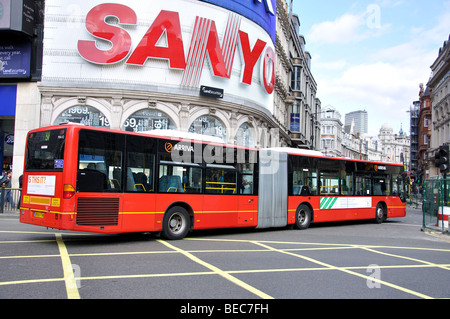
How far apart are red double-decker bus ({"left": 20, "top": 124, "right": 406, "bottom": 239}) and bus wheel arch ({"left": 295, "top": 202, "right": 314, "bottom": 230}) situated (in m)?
0.04

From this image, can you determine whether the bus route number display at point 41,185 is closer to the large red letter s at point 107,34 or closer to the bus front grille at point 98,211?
the bus front grille at point 98,211

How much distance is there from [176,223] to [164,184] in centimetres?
131

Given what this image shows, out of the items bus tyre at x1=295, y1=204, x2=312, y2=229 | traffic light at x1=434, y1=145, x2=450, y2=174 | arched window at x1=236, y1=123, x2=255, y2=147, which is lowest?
bus tyre at x1=295, y1=204, x2=312, y2=229

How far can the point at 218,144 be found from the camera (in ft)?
43.1

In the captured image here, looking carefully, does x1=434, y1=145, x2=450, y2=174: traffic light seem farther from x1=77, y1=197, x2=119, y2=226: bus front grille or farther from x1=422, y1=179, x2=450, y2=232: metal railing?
x1=77, y1=197, x2=119, y2=226: bus front grille

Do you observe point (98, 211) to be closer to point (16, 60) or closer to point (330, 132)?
point (16, 60)

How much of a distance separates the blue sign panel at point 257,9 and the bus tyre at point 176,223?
1927 centimetres

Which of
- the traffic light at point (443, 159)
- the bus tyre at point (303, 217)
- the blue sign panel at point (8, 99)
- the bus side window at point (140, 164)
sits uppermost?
the blue sign panel at point (8, 99)

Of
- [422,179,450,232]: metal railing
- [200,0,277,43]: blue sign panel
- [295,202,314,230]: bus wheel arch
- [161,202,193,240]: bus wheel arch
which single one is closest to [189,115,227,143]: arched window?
[200,0,277,43]: blue sign panel

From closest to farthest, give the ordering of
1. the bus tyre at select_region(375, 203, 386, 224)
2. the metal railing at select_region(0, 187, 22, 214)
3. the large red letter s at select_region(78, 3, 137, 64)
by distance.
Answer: the metal railing at select_region(0, 187, 22, 214), the bus tyre at select_region(375, 203, 386, 224), the large red letter s at select_region(78, 3, 137, 64)

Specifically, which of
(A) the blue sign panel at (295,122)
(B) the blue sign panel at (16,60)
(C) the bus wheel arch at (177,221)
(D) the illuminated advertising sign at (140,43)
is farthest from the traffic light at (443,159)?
(A) the blue sign panel at (295,122)

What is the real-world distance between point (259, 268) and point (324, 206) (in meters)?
10.0

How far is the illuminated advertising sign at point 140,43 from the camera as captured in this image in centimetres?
2433

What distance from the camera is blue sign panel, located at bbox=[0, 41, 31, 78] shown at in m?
25.0
